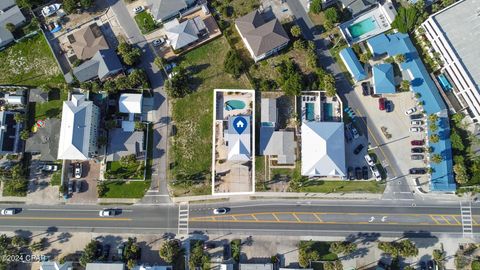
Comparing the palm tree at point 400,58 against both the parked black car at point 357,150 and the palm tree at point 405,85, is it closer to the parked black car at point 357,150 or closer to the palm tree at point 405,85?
the palm tree at point 405,85

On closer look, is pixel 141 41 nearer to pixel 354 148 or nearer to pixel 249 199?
pixel 249 199

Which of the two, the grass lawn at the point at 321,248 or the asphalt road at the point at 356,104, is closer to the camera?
the grass lawn at the point at 321,248

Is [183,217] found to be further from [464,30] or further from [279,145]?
[464,30]

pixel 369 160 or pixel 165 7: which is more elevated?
pixel 165 7

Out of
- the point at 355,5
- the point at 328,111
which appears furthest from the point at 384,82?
the point at 355,5

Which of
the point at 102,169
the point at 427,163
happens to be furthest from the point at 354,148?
the point at 102,169

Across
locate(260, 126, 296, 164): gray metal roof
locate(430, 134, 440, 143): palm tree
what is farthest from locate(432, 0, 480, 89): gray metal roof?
locate(260, 126, 296, 164): gray metal roof

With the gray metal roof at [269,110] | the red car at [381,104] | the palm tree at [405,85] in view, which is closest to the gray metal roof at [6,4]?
the gray metal roof at [269,110]
